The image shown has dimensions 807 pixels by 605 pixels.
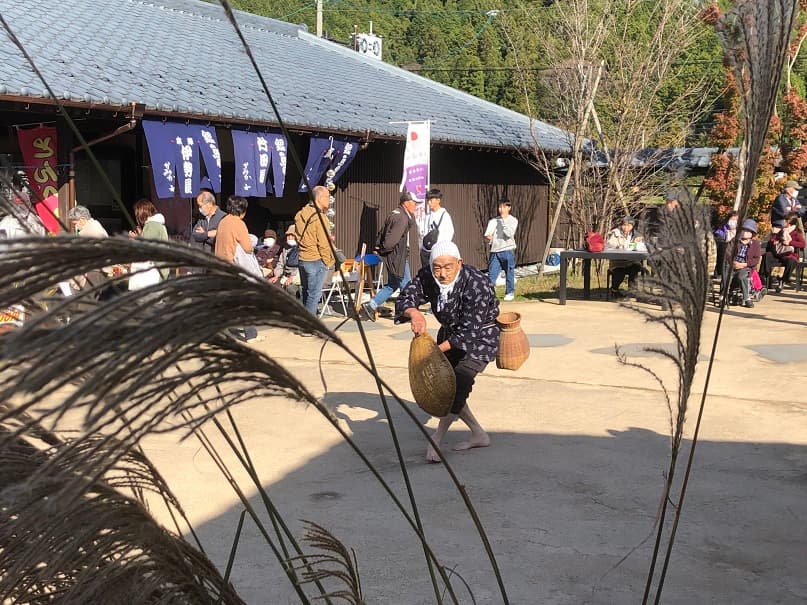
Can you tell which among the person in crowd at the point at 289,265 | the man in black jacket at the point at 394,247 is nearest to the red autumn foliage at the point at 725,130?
the man in black jacket at the point at 394,247

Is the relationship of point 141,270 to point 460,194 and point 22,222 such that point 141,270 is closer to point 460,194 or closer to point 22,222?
point 22,222

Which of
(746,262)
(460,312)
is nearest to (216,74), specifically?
(746,262)

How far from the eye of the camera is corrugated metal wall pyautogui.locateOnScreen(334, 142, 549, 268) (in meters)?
16.1

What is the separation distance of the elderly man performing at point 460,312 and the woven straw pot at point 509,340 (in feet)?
0.26

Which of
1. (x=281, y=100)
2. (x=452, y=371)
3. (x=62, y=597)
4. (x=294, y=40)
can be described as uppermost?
(x=294, y=40)

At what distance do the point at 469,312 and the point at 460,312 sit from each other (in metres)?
0.07

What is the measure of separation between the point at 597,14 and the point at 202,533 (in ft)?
55.6

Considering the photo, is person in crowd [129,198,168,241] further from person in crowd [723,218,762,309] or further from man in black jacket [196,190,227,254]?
person in crowd [723,218,762,309]

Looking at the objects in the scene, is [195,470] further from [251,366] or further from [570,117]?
→ [570,117]

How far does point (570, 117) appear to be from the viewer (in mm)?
19984

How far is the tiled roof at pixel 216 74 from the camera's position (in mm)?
11492

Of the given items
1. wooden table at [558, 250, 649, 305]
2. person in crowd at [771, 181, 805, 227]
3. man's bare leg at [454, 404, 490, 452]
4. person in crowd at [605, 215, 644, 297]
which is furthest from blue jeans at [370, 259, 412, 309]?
person in crowd at [771, 181, 805, 227]

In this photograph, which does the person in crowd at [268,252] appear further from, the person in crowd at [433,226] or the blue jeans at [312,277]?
the blue jeans at [312,277]

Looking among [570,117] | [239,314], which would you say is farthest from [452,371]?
[570,117]
